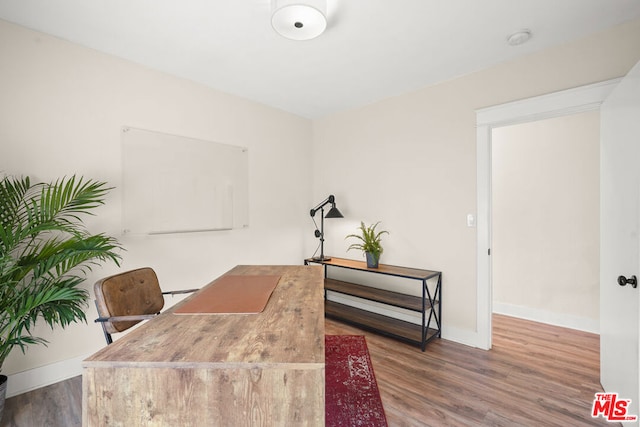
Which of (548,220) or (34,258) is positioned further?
(548,220)

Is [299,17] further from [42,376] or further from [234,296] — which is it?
[42,376]

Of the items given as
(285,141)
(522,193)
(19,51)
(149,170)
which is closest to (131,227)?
(149,170)

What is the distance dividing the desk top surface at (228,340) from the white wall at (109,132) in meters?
1.53

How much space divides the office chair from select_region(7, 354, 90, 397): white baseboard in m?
0.87

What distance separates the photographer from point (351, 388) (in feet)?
6.63

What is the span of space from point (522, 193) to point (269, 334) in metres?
3.49

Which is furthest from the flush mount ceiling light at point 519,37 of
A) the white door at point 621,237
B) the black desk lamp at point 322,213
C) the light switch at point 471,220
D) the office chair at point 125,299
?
the office chair at point 125,299

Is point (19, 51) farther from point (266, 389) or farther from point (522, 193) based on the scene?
point (522, 193)

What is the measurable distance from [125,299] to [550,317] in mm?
3926

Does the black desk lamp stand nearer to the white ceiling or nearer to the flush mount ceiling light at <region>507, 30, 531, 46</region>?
the white ceiling

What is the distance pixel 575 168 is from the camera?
309 cm

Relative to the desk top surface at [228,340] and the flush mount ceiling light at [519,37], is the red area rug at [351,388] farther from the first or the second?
the flush mount ceiling light at [519,37]

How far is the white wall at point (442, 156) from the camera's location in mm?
2217

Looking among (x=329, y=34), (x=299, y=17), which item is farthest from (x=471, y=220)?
(x=299, y=17)
